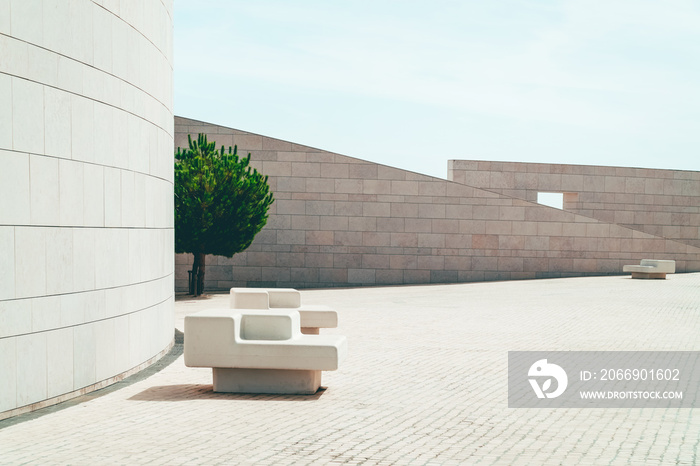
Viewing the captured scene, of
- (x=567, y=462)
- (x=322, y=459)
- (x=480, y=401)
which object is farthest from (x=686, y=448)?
(x=322, y=459)

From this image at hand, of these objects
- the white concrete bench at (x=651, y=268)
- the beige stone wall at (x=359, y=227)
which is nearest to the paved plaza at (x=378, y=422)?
the beige stone wall at (x=359, y=227)

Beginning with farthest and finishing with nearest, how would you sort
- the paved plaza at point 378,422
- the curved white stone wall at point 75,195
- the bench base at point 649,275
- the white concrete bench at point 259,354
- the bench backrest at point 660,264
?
the bench base at point 649,275
the bench backrest at point 660,264
the white concrete bench at point 259,354
the curved white stone wall at point 75,195
the paved plaza at point 378,422

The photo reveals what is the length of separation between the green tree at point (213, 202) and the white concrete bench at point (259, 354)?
1352cm

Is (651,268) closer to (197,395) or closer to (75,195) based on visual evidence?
(197,395)

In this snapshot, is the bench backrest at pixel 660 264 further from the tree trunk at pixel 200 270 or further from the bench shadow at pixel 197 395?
the bench shadow at pixel 197 395

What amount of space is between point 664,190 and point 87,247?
1315 inches

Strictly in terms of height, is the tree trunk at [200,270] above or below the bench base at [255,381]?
above

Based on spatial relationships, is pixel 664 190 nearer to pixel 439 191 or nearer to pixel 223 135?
pixel 439 191

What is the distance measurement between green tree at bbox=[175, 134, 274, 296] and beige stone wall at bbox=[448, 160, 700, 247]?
48.2ft

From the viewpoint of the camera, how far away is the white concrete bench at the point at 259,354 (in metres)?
8.78

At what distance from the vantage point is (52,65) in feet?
27.9

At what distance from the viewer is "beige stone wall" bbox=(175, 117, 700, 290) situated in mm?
27484

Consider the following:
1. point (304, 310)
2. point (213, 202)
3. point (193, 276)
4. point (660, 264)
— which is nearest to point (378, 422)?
point (304, 310)

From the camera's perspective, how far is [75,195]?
8867mm
